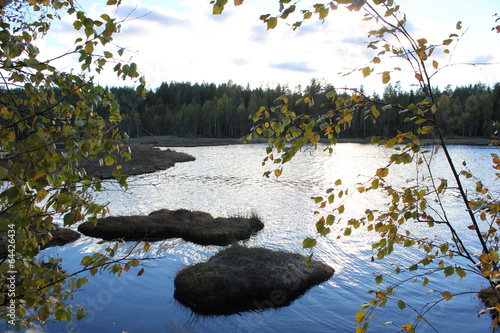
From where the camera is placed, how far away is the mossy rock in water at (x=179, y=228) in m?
17.1

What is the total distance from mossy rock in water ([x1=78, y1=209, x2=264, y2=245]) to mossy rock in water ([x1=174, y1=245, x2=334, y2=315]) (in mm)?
3451

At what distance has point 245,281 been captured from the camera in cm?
1172

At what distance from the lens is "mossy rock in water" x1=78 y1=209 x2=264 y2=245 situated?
17.1 metres

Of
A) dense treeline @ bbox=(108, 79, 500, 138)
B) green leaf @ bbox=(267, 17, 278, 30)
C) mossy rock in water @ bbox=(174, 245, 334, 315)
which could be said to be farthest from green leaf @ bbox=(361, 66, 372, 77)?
dense treeline @ bbox=(108, 79, 500, 138)

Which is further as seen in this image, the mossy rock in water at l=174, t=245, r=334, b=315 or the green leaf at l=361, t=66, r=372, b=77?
the mossy rock in water at l=174, t=245, r=334, b=315

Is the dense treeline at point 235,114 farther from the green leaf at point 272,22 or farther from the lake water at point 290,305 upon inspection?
the green leaf at point 272,22

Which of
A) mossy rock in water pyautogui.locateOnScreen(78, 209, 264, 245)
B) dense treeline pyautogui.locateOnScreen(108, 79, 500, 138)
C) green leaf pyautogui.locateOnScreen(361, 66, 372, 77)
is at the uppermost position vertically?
dense treeline pyautogui.locateOnScreen(108, 79, 500, 138)

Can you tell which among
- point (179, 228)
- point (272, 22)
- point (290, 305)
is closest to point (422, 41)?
point (272, 22)

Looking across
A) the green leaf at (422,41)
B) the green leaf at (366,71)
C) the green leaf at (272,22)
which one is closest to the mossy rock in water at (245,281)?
the green leaf at (366,71)

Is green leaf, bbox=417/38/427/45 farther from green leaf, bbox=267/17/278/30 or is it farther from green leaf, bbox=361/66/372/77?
green leaf, bbox=267/17/278/30

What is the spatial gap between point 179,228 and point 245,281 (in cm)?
716

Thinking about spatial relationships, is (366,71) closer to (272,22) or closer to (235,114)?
(272,22)

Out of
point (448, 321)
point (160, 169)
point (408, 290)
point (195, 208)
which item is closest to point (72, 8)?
point (448, 321)

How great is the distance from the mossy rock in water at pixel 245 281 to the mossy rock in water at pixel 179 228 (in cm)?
345
